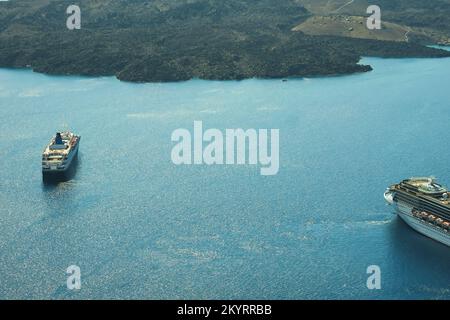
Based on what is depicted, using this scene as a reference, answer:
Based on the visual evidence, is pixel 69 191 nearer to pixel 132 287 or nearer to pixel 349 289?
pixel 132 287

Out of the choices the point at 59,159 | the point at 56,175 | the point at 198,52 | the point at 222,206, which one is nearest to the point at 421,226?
the point at 222,206

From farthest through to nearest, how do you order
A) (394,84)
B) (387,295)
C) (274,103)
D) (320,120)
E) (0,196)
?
(394,84)
(274,103)
(320,120)
(0,196)
(387,295)

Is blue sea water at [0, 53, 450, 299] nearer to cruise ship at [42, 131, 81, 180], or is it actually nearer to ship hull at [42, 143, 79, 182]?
ship hull at [42, 143, 79, 182]

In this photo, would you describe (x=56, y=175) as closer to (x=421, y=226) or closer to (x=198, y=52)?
(x=421, y=226)

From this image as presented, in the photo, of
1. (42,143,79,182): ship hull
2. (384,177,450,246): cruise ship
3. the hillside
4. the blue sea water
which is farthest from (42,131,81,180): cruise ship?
the hillside

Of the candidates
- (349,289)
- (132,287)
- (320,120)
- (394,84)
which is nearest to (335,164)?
(320,120)

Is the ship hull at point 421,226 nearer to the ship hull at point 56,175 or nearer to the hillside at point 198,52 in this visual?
the ship hull at point 56,175

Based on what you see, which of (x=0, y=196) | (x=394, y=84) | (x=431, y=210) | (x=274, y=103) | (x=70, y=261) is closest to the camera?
(x=70, y=261)

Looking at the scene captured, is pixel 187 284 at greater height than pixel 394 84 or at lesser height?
lesser

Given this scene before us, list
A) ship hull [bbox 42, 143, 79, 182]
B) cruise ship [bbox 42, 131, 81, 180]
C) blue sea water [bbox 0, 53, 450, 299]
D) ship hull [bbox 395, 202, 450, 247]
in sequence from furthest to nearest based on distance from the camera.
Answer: cruise ship [bbox 42, 131, 81, 180] → ship hull [bbox 42, 143, 79, 182] → ship hull [bbox 395, 202, 450, 247] → blue sea water [bbox 0, 53, 450, 299]
